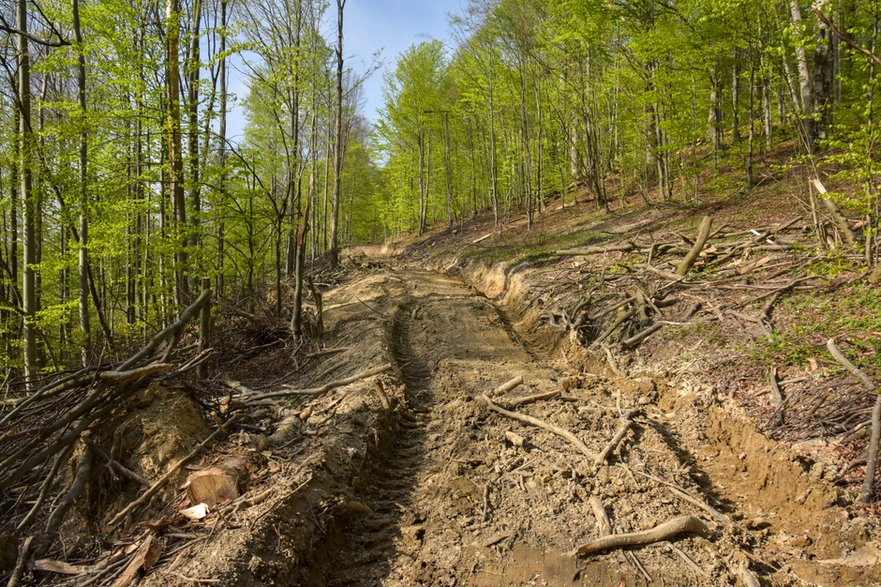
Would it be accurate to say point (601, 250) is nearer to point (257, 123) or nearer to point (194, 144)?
point (194, 144)

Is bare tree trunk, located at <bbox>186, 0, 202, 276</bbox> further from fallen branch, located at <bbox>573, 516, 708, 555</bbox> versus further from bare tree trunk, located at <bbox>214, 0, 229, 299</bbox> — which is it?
fallen branch, located at <bbox>573, 516, 708, 555</bbox>

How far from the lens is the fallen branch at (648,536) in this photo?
361 cm

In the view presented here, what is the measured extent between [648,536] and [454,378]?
396cm

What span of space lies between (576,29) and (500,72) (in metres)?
8.03

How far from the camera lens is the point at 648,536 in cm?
365

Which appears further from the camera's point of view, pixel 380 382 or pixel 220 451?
pixel 380 382

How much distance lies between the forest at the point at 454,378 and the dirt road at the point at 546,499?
0.02 meters

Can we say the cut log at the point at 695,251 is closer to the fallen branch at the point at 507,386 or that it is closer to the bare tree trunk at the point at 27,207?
the fallen branch at the point at 507,386

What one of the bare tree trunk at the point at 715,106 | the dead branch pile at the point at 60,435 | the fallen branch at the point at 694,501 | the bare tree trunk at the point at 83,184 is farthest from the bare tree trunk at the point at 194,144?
the bare tree trunk at the point at 715,106

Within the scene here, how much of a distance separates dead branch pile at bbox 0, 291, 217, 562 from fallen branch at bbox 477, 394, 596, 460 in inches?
137

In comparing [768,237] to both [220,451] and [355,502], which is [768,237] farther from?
[220,451]

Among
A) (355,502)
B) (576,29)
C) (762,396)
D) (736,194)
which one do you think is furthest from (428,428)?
(576,29)

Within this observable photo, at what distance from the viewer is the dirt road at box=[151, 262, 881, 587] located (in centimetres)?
346

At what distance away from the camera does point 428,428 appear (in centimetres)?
599
